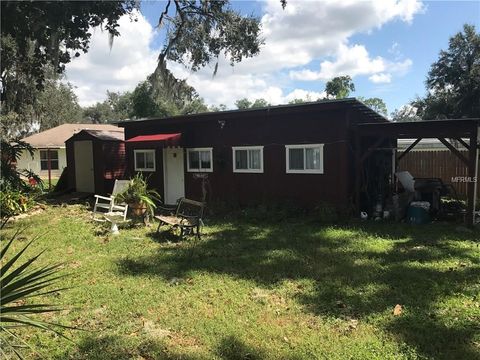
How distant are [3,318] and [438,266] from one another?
6044 millimetres

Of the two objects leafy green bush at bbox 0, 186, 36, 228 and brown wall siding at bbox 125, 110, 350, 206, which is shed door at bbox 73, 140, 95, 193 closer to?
leafy green bush at bbox 0, 186, 36, 228

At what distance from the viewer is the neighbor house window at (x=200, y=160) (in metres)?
13.5

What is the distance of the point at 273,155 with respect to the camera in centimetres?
1209

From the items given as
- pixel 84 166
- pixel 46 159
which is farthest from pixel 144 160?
pixel 46 159

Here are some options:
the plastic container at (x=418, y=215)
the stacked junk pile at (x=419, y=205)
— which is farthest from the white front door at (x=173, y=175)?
the plastic container at (x=418, y=215)

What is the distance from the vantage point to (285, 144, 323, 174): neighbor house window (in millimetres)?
11266

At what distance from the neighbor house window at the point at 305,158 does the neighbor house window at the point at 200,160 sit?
289 centimetres

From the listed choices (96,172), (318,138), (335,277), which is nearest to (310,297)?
(335,277)

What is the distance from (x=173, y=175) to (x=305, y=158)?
5.12m

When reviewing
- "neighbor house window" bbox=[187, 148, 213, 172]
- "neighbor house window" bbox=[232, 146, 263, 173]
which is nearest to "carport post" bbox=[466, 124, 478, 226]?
"neighbor house window" bbox=[232, 146, 263, 173]

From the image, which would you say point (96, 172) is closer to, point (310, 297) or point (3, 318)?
point (310, 297)

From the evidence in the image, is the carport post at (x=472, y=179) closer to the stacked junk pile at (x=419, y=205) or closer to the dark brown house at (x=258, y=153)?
the stacked junk pile at (x=419, y=205)

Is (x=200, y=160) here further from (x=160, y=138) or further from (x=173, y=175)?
(x=160, y=138)

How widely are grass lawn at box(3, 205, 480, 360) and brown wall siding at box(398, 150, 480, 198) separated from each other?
8.00m
